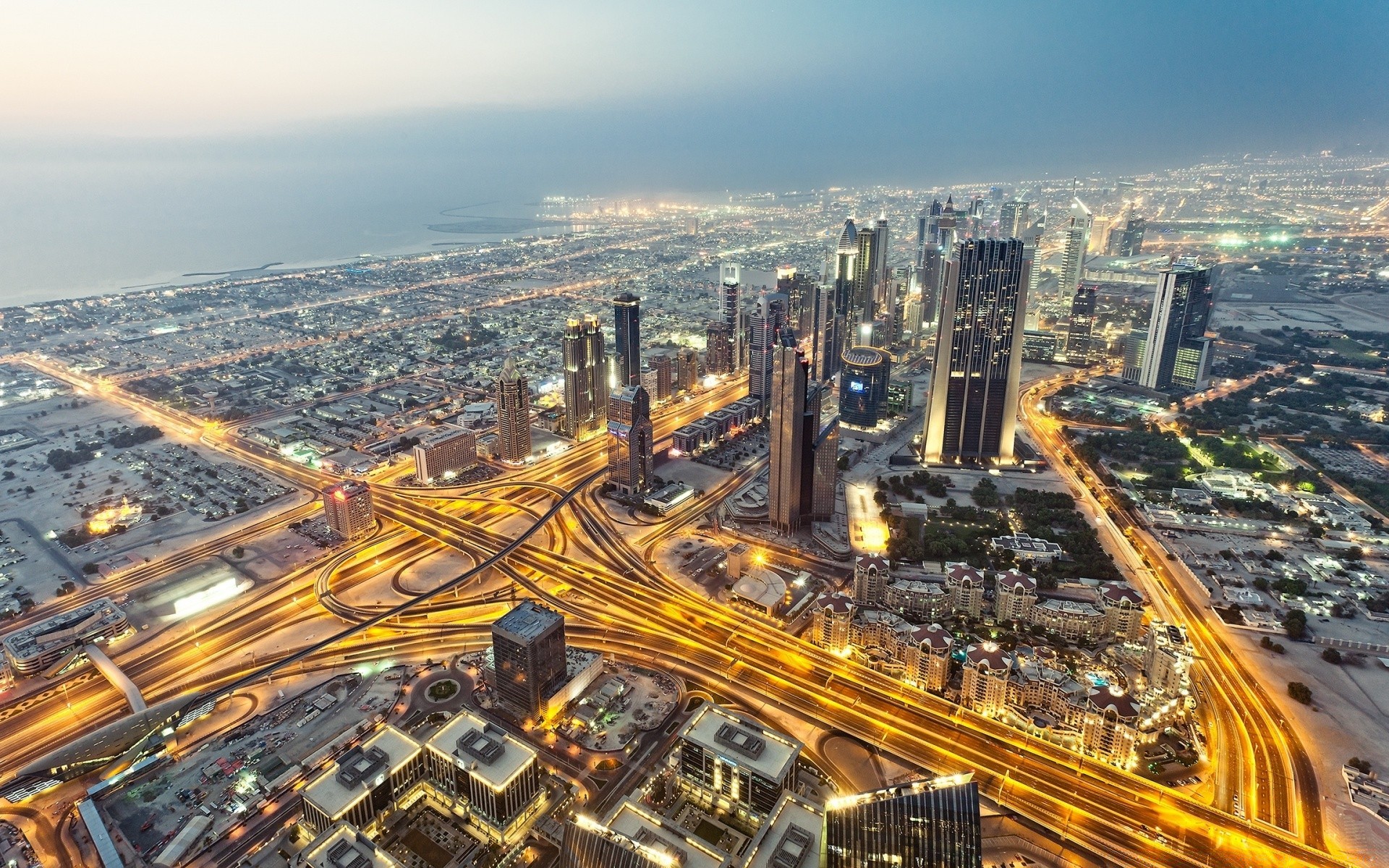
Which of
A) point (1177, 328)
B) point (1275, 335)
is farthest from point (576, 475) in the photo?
point (1275, 335)

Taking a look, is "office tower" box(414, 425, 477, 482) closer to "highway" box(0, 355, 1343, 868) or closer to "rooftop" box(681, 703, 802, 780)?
"highway" box(0, 355, 1343, 868)

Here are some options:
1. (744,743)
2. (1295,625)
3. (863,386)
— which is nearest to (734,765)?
(744,743)

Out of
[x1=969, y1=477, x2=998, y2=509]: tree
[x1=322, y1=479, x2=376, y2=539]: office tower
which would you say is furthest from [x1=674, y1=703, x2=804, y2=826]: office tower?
[x1=322, y1=479, x2=376, y2=539]: office tower

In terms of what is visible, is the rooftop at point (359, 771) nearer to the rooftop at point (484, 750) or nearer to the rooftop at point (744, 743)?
the rooftop at point (484, 750)

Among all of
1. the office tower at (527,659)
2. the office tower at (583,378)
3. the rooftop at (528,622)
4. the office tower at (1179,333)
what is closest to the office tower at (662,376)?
the office tower at (583,378)

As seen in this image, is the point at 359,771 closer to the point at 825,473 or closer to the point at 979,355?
the point at 825,473
